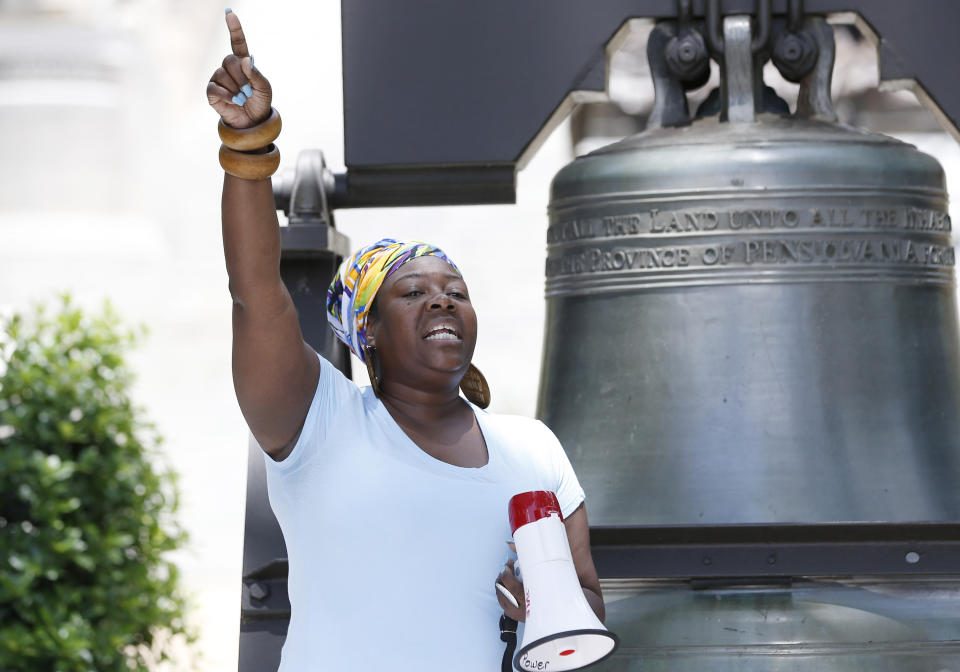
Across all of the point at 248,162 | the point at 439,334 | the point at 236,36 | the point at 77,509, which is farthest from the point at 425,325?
the point at 77,509

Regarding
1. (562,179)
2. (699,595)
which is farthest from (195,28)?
(699,595)

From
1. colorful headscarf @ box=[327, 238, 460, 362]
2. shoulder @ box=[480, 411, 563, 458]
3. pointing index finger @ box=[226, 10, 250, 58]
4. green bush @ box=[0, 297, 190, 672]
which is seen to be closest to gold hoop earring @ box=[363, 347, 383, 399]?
colorful headscarf @ box=[327, 238, 460, 362]

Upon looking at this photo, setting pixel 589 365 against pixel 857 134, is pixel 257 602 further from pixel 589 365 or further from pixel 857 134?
pixel 857 134

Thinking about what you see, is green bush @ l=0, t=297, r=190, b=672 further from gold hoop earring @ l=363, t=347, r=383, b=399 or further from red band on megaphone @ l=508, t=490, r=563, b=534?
red band on megaphone @ l=508, t=490, r=563, b=534

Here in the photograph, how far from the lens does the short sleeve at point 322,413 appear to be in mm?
1622

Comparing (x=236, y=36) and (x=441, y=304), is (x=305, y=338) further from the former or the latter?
(x=236, y=36)

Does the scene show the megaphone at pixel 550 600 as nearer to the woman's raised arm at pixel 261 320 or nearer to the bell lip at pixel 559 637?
the bell lip at pixel 559 637

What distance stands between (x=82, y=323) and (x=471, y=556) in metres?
2.99

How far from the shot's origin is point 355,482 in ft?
5.29

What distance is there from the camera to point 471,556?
1.62m

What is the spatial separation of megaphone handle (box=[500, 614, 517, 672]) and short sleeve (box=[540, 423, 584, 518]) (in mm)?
151

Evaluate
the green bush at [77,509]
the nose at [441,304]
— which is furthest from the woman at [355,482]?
the green bush at [77,509]

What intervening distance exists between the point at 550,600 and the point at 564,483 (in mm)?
240

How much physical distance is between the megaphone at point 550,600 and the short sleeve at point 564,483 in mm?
141
